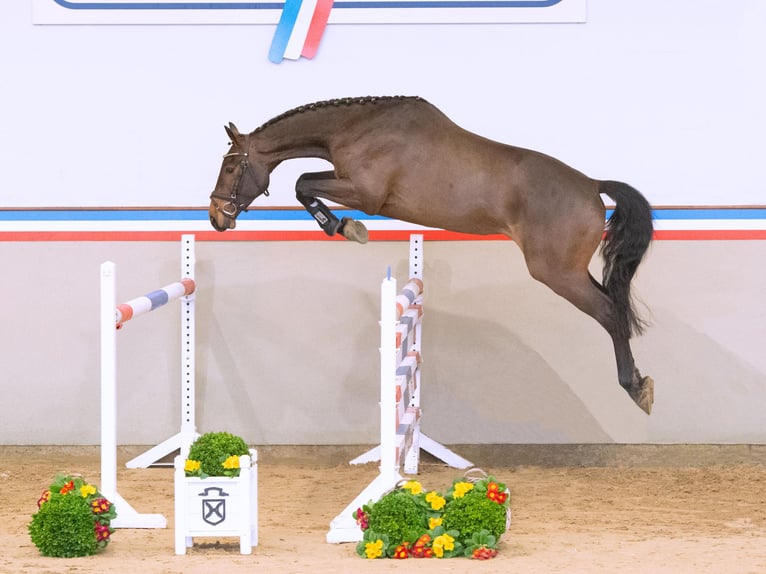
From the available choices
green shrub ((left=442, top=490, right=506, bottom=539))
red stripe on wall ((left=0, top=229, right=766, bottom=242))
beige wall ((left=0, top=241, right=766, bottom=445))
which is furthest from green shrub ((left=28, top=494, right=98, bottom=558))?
red stripe on wall ((left=0, top=229, right=766, bottom=242))

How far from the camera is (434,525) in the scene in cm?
349

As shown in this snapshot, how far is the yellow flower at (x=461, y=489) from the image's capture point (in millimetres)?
3534

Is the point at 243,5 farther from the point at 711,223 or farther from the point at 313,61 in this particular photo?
the point at 711,223

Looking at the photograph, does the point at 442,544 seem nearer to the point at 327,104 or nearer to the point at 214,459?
the point at 214,459

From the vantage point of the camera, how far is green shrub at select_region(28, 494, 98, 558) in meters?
3.46

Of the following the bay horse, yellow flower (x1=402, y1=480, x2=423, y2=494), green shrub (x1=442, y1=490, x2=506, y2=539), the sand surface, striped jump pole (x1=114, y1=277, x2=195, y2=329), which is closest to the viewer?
the sand surface

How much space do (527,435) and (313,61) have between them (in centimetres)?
205

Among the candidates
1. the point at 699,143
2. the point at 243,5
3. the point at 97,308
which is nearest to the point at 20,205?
the point at 97,308

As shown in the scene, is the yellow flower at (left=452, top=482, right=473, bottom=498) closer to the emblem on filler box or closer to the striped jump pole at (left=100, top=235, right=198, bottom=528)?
the emblem on filler box

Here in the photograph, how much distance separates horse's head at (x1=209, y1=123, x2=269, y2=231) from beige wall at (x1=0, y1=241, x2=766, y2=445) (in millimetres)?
867

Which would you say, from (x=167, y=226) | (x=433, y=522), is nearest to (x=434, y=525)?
(x=433, y=522)

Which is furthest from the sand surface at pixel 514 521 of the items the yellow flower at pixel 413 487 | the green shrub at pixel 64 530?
the yellow flower at pixel 413 487

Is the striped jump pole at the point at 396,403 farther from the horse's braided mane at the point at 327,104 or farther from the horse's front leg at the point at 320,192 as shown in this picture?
the horse's braided mane at the point at 327,104

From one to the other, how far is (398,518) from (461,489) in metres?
0.24
